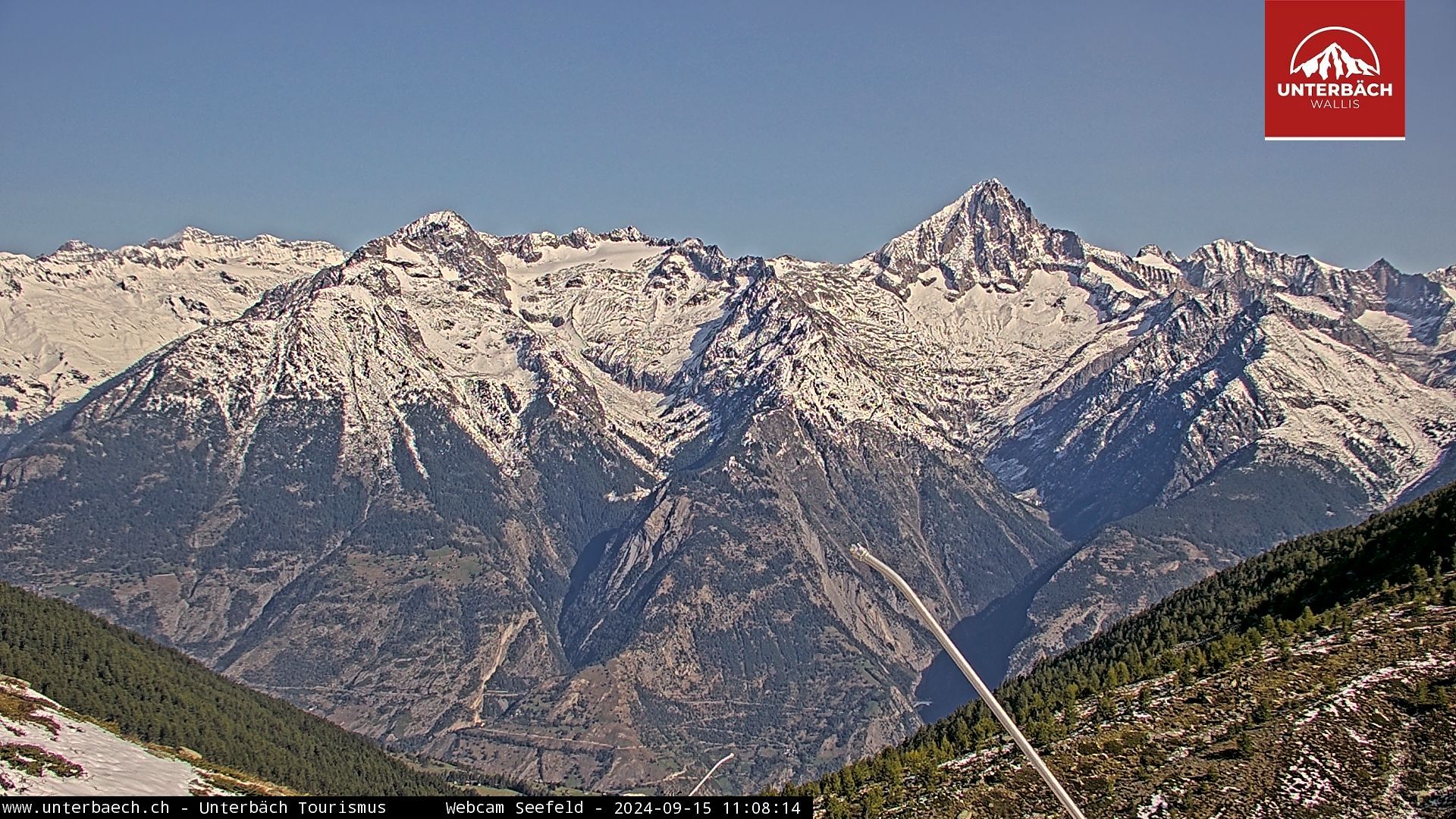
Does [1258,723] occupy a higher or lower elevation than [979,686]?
higher

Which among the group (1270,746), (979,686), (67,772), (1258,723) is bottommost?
(67,772)

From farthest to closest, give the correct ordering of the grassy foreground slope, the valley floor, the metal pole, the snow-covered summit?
the snow-covered summit < the grassy foreground slope < the valley floor < the metal pole

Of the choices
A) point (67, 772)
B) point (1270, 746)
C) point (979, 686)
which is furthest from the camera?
point (67, 772)

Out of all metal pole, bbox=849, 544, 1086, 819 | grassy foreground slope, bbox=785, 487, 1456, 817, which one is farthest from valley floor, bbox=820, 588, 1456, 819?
metal pole, bbox=849, 544, 1086, 819

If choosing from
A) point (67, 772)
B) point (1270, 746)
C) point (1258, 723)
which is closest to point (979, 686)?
point (1270, 746)

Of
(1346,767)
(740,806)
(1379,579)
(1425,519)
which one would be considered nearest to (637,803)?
(740,806)

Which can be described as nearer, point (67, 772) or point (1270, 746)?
point (1270, 746)

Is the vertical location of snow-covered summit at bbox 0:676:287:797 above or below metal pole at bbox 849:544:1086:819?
below

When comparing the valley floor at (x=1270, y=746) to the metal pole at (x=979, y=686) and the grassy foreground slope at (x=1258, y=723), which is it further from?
the metal pole at (x=979, y=686)

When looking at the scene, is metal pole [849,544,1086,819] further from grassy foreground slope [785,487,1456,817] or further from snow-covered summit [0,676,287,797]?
snow-covered summit [0,676,287,797]

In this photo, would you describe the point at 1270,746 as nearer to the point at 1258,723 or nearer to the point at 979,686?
the point at 1258,723
